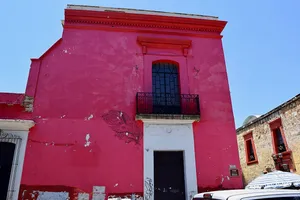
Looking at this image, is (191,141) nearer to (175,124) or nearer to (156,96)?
(175,124)

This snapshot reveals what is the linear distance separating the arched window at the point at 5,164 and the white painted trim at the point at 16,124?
503mm

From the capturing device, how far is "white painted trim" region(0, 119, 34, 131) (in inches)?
276

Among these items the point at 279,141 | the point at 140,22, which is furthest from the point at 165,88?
the point at 279,141

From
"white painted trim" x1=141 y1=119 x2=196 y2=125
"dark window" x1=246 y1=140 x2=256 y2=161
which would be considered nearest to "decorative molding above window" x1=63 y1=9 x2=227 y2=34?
"white painted trim" x1=141 y1=119 x2=196 y2=125

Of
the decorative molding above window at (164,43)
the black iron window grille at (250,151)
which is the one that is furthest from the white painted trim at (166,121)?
the black iron window grille at (250,151)

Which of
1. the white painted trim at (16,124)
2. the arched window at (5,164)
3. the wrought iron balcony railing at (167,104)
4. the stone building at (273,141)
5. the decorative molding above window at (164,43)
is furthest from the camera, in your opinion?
the stone building at (273,141)

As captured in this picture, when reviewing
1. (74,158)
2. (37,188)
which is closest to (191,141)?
(74,158)

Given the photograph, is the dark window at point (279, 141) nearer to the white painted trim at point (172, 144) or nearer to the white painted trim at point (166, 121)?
the white painted trim at point (172, 144)

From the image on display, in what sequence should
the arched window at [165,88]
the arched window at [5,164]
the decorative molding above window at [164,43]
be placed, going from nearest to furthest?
the arched window at [5,164] < the arched window at [165,88] < the decorative molding above window at [164,43]

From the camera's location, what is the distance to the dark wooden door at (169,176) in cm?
729

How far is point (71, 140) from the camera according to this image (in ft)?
24.1

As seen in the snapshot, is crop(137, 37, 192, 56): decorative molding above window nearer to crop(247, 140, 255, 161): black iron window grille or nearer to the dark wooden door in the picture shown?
the dark wooden door

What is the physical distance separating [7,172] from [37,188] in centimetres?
103

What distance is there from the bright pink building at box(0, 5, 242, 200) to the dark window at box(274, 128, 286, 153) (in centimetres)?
634
